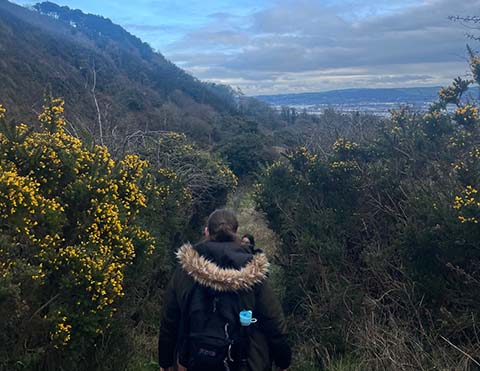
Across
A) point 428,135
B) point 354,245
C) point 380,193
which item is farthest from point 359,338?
point 428,135

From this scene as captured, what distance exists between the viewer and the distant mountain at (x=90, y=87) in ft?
74.4

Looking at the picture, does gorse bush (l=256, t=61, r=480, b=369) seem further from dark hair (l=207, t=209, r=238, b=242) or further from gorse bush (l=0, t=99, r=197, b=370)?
gorse bush (l=0, t=99, r=197, b=370)

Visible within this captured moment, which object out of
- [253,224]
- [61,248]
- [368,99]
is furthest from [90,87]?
[61,248]

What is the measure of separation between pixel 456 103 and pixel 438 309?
6.27m

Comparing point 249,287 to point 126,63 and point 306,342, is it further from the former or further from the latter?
point 126,63

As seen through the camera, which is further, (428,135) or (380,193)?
(428,135)

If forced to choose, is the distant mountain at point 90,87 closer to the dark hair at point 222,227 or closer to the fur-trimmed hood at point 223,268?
the dark hair at point 222,227

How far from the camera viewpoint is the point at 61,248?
435 cm

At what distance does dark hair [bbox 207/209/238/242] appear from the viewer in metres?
3.21

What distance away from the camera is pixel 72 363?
4168mm

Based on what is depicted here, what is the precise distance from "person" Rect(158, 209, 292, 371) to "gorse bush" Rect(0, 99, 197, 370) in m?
1.16

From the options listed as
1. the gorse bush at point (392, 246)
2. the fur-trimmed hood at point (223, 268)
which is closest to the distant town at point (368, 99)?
the gorse bush at point (392, 246)

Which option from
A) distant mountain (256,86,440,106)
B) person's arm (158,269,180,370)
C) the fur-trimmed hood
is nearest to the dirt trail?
distant mountain (256,86,440,106)

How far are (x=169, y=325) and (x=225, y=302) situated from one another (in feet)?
1.62
